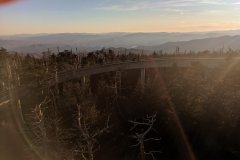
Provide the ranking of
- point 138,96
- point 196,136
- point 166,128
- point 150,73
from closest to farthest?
point 196,136
point 166,128
point 138,96
point 150,73

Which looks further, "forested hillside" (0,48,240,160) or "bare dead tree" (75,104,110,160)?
"forested hillside" (0,48,240,160)

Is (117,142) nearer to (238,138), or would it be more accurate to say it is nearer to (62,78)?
(238,138)

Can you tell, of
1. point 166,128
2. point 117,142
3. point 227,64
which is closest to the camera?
point 166,128

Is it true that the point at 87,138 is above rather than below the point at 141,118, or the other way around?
above

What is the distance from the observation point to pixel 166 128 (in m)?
44.5

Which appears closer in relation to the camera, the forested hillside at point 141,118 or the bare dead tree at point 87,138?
the bare dead tree at point 87,138

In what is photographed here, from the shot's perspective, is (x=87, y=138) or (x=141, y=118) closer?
(x=87, y=138)

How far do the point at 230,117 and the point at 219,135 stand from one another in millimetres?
2444

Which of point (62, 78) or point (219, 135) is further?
point (62, 78)

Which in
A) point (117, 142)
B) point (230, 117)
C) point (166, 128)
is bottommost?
point (117, 142)

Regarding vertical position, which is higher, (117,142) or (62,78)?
(62,78)

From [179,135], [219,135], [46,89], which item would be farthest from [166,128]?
[46,89]

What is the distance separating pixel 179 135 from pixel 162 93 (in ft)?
30.2

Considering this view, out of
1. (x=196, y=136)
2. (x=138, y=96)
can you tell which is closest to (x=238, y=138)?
(x=196, y=136)
